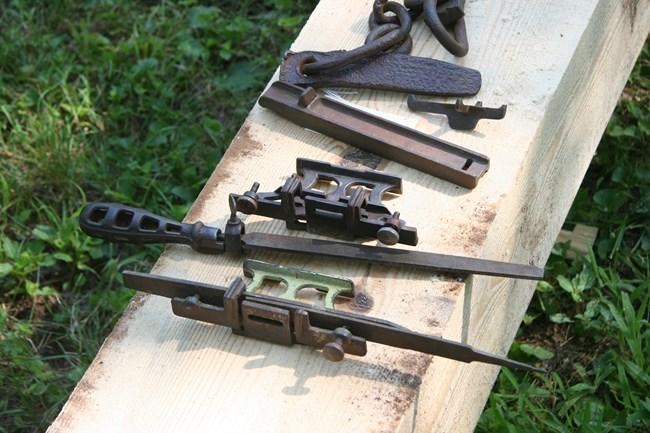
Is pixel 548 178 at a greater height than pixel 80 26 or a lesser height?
greater

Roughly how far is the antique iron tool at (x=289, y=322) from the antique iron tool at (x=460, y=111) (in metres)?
0.61

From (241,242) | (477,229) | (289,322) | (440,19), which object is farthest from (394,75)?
(289,322)

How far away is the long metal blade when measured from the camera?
1.84 meters

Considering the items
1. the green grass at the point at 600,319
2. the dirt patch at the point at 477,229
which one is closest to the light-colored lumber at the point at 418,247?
the dirt patch at the point at 477,229

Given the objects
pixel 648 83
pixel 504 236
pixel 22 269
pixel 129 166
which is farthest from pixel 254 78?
pixel 504 236

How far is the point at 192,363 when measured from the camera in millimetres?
1788

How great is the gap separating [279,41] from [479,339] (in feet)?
6.16

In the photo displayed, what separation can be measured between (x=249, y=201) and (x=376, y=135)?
351 millimetres

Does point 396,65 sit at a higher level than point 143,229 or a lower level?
higher

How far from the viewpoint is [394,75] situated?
7.44 feet

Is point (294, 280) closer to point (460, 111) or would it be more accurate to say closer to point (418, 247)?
point (418, 247)

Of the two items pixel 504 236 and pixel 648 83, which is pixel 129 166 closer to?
pixel 504 236

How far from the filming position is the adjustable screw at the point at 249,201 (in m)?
1.96

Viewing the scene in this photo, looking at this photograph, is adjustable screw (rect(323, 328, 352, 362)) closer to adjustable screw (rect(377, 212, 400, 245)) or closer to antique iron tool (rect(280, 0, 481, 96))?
adjustable screw (rect(377, 212, 400, 245))
